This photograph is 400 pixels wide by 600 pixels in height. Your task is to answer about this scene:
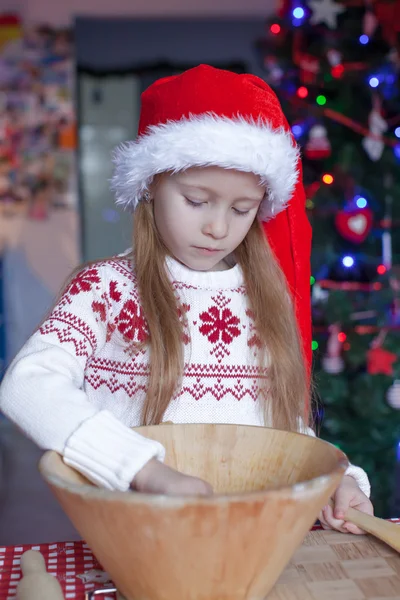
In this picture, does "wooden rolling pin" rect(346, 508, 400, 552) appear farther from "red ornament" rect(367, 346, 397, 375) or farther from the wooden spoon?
"red ornament" rect(367, 346, 397, 375)

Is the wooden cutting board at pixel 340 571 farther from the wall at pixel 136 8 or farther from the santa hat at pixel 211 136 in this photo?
the wall at pixel 136 8

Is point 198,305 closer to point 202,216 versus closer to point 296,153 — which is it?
point 202,216

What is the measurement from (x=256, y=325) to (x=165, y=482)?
521 mm

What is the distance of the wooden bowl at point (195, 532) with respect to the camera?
0.55m

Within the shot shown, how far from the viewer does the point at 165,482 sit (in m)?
0.67

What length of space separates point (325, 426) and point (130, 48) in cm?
253

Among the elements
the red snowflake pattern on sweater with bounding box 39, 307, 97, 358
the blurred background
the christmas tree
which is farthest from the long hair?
the christmas tree

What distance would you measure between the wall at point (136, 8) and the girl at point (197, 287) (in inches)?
122

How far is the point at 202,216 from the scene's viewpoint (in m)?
1.03

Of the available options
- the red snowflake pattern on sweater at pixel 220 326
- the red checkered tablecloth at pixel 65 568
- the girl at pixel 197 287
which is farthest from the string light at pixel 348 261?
the red checkered tablecloth at pixel 65 568

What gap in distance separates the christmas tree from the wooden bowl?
1.76 meters

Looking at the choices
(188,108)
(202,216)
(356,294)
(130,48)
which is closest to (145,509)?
(202,216)

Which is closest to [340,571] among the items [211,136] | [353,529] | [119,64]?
[353,529]

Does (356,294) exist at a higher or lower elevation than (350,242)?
lower
